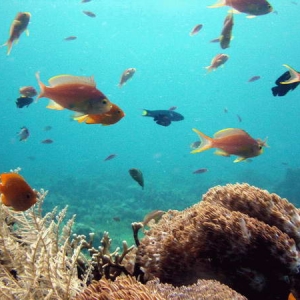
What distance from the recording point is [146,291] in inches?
73.2

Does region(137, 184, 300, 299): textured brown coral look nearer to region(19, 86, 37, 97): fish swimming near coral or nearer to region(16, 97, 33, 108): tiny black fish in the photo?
region(16, 97, 33, 108): tiny black fish

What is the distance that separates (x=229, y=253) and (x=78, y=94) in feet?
7.37

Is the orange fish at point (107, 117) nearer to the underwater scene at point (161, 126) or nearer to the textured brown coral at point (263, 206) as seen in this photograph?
the underwater scene at point (161, 126)

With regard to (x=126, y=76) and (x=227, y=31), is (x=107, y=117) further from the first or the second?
(x=126, y=76)

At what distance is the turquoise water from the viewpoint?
27.7 meters

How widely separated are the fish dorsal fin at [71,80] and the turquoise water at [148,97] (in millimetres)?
10639

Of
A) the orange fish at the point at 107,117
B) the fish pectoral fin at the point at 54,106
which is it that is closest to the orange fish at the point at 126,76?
the orange fish at the point at 107,117

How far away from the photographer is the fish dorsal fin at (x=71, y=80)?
3.35 metres

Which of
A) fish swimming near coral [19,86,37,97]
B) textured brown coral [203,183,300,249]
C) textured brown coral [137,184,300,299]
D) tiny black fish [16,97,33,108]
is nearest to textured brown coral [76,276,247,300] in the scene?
textured brown coral [137,184,300,299]

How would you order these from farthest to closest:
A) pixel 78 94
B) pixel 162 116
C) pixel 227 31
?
1. pixel 227 31
2. pixel 162 116
3. pixel 78 94

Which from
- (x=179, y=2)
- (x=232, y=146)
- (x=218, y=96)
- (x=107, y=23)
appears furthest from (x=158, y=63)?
(x=232, y=146)

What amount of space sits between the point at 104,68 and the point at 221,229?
16218 cm

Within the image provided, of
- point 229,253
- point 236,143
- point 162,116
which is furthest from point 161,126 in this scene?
point 229,253

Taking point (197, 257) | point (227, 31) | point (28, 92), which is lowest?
point (28, 92)
